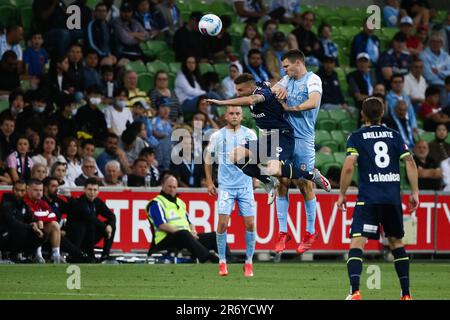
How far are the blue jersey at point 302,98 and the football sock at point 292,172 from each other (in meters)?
0.61

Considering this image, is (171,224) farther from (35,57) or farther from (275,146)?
(35,57)

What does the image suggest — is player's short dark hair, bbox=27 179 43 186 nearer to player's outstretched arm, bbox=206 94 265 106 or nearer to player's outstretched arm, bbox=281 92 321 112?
player's outstretched arm, bbox=206 94 265 106

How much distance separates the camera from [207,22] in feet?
52.7

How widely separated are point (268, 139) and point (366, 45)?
39.0 feet

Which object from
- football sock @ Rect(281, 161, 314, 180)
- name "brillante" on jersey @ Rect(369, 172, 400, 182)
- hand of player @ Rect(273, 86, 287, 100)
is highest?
hand of player @ Rect(273, 86, 287, 100)

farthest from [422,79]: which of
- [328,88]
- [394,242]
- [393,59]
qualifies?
[394,242]

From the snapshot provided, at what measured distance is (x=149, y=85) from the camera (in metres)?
24.5

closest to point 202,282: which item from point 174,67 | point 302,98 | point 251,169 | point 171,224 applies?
point 251,169

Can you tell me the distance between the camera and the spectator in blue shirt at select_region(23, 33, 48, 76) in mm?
23000

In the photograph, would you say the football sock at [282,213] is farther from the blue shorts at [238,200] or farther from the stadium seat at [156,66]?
the stadium seat at [156,66]

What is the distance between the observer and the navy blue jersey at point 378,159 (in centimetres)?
1255

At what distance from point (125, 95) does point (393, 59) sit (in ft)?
23.9

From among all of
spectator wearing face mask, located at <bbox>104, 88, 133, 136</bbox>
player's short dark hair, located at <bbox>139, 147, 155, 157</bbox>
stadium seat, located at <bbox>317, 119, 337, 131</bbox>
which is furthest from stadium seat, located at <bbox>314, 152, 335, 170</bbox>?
spectator wearing face mask, located at <bbox>104, 88, 133, 136</bbox>

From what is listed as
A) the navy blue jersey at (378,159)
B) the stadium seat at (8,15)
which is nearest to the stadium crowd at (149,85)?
the stadium seat at (8,15)
